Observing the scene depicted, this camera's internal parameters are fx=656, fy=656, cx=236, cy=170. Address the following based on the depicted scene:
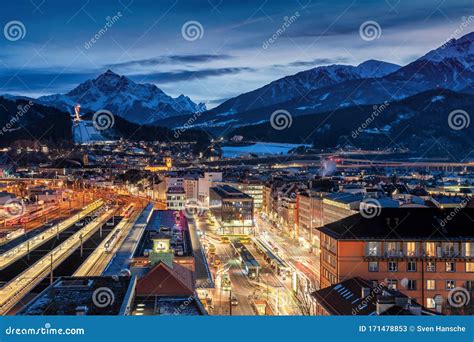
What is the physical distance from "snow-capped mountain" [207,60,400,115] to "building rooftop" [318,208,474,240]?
6334 cm

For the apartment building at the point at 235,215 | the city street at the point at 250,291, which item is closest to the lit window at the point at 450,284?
the city street at the point at 250,291

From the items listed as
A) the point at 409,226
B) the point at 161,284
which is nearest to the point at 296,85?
the point at 409,226

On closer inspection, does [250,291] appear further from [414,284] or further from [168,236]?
[414,284]

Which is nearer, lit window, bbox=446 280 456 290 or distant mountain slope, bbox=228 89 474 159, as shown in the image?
lit window, bbox=446 280 456 290

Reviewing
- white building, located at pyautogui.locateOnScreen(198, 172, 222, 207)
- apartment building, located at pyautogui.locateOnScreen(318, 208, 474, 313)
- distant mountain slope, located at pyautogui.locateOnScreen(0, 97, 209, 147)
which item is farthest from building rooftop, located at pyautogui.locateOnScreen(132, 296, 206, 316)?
distant mountain slope, located at pyautogui.locateOnScreen(0, 97, 209, 147)

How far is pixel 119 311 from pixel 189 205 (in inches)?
645

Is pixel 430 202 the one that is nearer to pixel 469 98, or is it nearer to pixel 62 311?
pixel 62 311

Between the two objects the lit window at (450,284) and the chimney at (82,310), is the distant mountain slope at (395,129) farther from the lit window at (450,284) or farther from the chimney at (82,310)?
the chimney at (82,310)

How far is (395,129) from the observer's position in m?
50.8

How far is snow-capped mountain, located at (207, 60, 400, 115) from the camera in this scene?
245 ft

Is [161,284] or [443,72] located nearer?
[161,284]

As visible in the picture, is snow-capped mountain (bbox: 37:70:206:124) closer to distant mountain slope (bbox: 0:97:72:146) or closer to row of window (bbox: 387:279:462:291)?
distant mountain slope (bbox: 0:97:72:146)

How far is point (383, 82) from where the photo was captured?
6962 centimetres

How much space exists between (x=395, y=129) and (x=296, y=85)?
2912 centimetres
